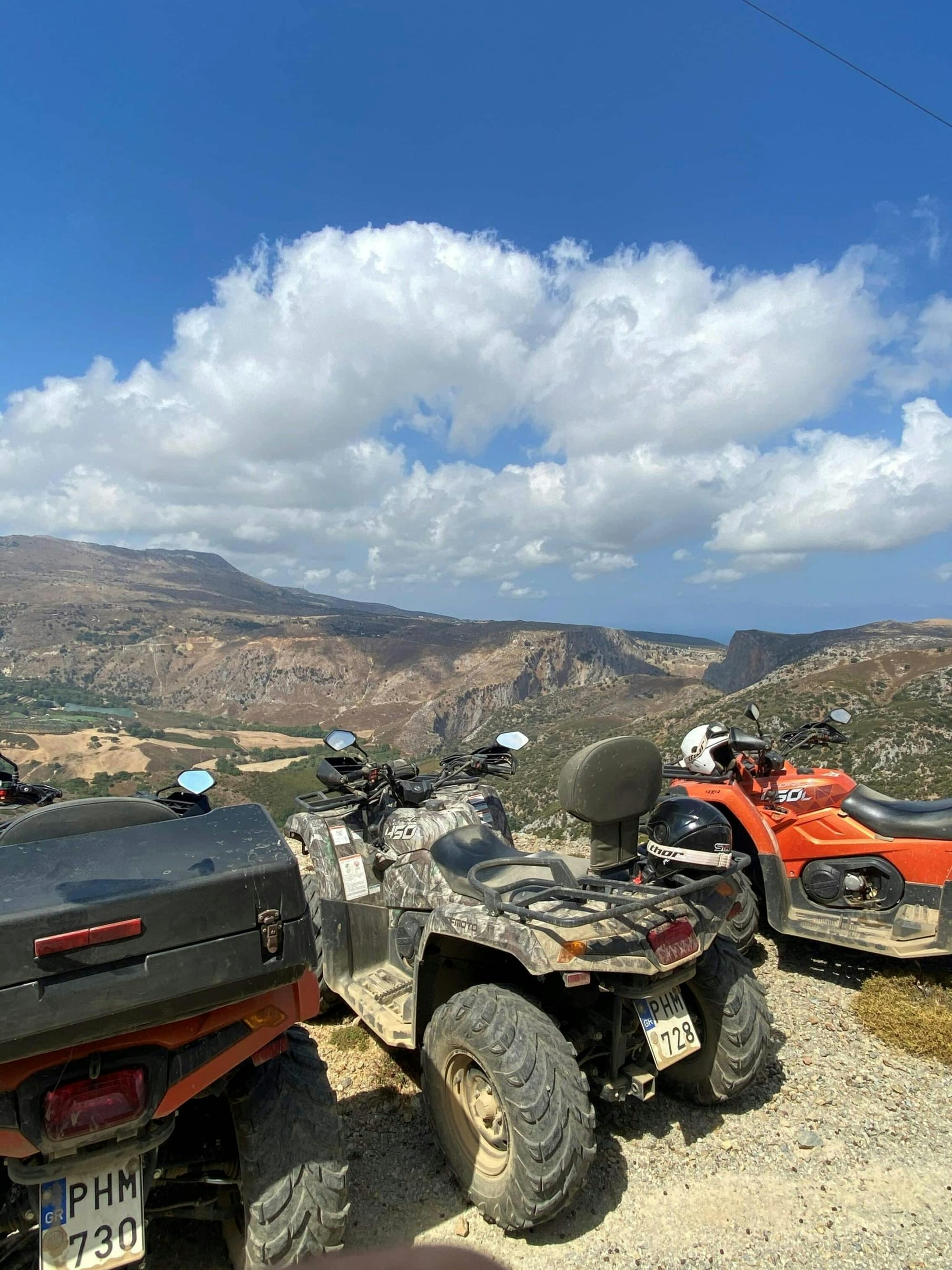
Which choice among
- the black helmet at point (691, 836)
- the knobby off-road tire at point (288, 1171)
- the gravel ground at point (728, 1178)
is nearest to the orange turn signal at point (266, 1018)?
the knobby off-road tire at point (288, 1171)

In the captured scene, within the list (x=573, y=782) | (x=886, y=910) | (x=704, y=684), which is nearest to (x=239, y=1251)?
(x=573, y=782)

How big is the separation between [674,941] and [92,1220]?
2.27 metres

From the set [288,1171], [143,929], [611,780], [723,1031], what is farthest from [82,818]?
Result: [723,1031]

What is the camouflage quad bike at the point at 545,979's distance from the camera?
2.87 meters

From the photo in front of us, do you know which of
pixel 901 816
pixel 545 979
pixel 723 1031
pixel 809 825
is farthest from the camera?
pixel 809 825

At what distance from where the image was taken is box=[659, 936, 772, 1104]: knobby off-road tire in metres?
3.49

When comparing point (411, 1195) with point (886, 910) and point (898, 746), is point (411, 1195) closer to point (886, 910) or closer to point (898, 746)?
point (886, 910)

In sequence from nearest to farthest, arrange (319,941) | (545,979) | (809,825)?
(545,979)
(319,941)
(809,825)

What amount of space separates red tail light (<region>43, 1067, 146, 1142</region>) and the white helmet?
4.73 m

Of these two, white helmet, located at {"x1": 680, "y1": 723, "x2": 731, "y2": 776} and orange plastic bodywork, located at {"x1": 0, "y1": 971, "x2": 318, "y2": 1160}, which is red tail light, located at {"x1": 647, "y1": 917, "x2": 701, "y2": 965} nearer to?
orange plastic bodywork, located at {"x1": 0, "y1": 971, "x2": 318, "y2": 1160}

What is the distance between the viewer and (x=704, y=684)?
58156mm

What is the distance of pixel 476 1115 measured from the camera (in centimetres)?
315

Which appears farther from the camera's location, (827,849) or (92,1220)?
(827,849)

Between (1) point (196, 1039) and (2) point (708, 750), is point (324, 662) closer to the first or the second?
(2) point (708, 750)
